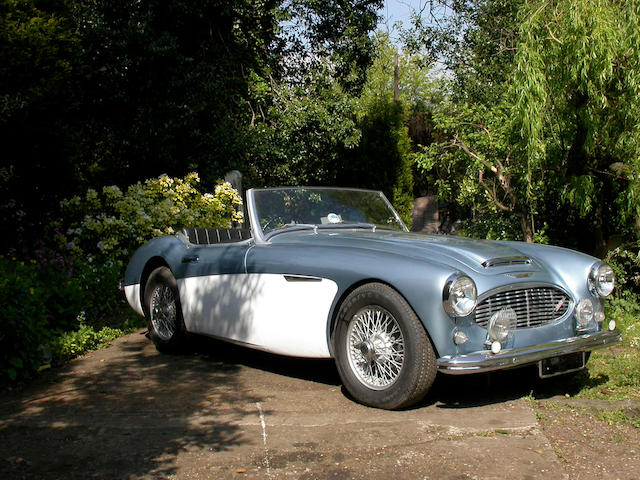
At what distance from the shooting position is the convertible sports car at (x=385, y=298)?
169 inches

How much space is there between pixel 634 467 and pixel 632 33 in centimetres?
503

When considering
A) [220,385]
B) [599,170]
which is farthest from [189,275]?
[599,170]

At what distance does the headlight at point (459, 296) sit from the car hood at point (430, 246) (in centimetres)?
26

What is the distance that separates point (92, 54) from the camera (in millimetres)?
12305

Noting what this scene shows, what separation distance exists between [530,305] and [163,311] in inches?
133

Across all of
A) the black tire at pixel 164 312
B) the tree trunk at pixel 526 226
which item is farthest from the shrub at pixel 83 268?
the tree trunk at pixel 526 226

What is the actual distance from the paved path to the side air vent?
3.04 feet

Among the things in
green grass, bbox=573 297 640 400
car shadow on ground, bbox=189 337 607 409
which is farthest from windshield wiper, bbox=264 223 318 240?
green grass, bbox=573 297 640 400

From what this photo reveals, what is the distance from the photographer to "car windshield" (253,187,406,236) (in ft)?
19.4

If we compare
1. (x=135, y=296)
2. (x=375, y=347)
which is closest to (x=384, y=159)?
(x=135, y=296)

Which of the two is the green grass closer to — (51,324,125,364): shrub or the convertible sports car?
the convertible sports car

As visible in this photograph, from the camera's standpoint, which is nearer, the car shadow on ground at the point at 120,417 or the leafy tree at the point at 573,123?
the car shadow on ground at the point at 120,417

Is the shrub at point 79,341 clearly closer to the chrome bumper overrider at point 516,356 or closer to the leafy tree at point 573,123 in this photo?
the chrome bumper overrider at point 516,356

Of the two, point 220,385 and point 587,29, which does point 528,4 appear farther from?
point 220,385
